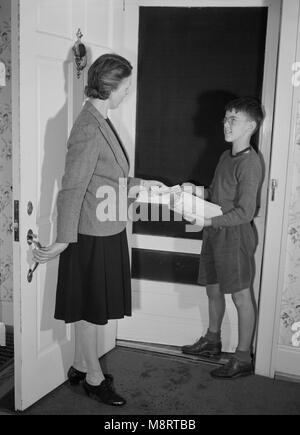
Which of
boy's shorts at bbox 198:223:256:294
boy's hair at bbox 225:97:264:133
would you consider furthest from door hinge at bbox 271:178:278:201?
boy's hair at bbox 225:97:264:133

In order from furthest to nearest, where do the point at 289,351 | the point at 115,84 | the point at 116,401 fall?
the point at 289,351 < the point at 116,401 < the point at 115,84

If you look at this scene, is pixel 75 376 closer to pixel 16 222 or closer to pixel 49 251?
pixel 49 251

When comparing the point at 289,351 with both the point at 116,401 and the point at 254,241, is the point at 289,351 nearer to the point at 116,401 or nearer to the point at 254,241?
the point at 254,241

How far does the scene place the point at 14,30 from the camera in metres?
1.95

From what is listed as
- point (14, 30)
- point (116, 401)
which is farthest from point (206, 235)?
point (14, 30)

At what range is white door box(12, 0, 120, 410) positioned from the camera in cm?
202

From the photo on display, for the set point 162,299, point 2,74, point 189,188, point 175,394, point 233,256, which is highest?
point 2,74

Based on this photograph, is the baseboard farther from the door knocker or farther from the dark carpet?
the door knocker

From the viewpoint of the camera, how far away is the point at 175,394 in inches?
96.7

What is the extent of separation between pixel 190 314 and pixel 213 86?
1330mm

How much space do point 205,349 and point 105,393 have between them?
770mm

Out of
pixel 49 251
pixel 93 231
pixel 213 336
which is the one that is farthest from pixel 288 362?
pixel 49 251

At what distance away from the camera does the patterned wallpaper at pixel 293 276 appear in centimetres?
251

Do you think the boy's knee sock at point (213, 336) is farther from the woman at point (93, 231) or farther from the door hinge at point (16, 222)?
the door hinge at point (16, 222)
